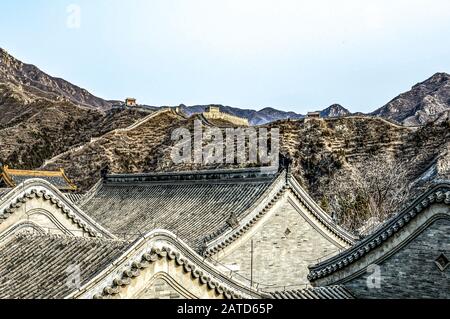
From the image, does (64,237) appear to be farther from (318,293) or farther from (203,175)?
(203,175)

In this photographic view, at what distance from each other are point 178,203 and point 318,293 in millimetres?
12107

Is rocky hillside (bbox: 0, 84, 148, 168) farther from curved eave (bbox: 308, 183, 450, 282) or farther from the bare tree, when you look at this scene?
curved eave (bbox: 308, 183, 450, 282)

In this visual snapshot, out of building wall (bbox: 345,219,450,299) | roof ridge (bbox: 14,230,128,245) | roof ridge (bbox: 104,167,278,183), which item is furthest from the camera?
roof ridge (bbox: 104,167,278,183)

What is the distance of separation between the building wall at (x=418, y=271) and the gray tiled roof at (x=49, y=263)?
25.2ft

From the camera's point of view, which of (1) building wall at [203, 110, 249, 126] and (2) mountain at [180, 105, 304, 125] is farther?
(2) mountain at [180, 105, 304, 125]

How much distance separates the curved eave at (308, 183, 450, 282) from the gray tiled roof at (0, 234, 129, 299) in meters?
7.25

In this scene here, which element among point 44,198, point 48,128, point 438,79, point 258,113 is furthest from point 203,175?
point 258,113

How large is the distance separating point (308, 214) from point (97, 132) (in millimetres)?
58714

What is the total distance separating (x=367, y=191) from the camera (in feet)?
170

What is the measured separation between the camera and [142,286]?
957 centimetres

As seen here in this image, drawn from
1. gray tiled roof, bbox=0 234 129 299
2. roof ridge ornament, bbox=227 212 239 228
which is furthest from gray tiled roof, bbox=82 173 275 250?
gray tiled roof, bbox=0 234 129 299

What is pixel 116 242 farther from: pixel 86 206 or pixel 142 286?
pixel 86 206

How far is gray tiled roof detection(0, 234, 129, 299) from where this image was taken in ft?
32.8
